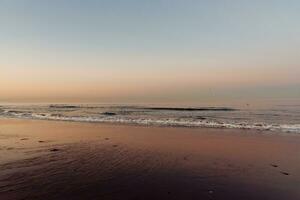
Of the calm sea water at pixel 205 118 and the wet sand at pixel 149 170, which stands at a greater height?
the calm sea water at pixel 205 118

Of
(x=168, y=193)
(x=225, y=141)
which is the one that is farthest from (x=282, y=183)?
(x=225, y=141)

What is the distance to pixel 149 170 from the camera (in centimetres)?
816

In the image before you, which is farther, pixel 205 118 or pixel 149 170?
pixel 205 118

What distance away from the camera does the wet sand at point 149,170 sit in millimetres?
6219

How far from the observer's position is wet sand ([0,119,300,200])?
20.4 feet

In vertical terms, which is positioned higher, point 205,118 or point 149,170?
point 205,118

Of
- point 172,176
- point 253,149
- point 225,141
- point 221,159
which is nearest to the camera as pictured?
point 172,176

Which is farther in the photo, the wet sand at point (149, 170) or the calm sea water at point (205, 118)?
the calm sea water at point (205, 118)

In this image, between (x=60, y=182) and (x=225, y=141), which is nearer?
(x=60, y=182)

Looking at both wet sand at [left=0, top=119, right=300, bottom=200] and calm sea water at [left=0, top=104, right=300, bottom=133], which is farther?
calm sea water at [left=0, top=104, right=300, bottom=133]

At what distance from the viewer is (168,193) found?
6.22 metres

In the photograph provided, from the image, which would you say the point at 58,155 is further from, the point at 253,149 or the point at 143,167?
the point at 253,149

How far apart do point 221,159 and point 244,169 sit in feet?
4.43

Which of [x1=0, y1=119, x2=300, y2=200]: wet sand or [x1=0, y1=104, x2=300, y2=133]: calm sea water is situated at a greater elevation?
[x1=0, y1=104, x2=300, y2=133]: calm sea water
